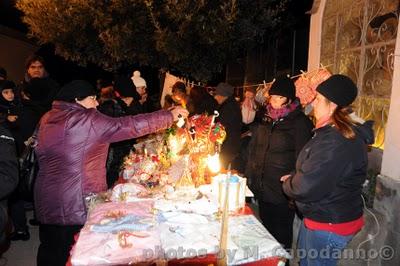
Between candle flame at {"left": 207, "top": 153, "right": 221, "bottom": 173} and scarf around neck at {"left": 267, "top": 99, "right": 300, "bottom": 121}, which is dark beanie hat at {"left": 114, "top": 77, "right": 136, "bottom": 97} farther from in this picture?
scarf around neck at {"left": 267, "top": 99, "right": 300, "bottom": 121}

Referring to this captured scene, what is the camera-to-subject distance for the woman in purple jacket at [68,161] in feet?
9.09

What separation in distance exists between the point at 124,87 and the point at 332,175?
3.17 metres

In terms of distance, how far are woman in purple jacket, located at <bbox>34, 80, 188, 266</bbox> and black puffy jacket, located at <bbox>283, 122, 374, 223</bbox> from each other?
1.46 metres

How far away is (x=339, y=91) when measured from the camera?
2639 mm

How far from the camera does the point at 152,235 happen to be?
2.36 metres

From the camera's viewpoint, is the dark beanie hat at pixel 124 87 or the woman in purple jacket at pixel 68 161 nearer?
the woman in purple jacket at pixel 68 161

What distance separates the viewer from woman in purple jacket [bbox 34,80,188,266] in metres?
2.77

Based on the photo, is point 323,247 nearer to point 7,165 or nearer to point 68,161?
point 68,161

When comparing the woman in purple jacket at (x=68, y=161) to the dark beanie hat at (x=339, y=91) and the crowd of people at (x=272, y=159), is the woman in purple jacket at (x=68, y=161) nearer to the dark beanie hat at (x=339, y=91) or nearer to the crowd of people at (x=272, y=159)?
the crowd of people at (x=272, y=159)

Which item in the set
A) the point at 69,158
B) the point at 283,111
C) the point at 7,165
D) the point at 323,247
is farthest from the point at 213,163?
the point at 7,165

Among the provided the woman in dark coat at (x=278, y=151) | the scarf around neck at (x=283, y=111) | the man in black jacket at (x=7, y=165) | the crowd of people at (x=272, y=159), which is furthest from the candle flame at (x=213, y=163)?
the man in black jacket at (x=7, y=165)

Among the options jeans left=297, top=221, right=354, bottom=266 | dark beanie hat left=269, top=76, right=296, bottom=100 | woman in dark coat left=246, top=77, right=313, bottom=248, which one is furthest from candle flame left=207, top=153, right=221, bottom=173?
jeans left=297, top=221, right=354, bottom=266

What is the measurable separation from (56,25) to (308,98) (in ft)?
24.5

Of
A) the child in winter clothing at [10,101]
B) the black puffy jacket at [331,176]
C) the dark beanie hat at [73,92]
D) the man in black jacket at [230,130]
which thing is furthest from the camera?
the man in black jacket at [230,130]
